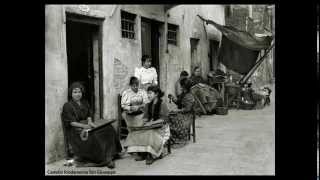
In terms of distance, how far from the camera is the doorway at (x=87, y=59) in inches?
262

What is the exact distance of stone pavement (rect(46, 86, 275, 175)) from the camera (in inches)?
211

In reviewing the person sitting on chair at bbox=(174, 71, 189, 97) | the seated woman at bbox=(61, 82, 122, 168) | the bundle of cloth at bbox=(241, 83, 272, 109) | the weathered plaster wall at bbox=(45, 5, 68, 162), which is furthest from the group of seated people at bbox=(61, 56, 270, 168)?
the bundle of cloth at bbox=(241, 83, 272, 109)

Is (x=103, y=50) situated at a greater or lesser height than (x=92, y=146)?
greater

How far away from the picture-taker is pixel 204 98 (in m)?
10.4

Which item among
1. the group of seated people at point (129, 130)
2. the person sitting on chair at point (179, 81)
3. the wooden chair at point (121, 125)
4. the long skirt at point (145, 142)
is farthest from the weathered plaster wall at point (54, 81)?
the person sitting on chair at point (179, 81)

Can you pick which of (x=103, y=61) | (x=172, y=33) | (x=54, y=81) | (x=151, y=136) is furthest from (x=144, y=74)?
(x=172, y=33)

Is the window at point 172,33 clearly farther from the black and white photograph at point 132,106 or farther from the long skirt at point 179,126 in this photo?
the long skirt at point 179,126

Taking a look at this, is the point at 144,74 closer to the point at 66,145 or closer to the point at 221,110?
the point at 66,145

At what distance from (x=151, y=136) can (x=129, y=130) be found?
37cm

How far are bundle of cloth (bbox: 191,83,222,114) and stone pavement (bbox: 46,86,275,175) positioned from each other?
1366 millimetres

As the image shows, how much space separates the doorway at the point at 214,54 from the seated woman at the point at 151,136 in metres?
7.13

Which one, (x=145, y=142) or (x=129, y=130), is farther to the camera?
(x=129, y=130)
